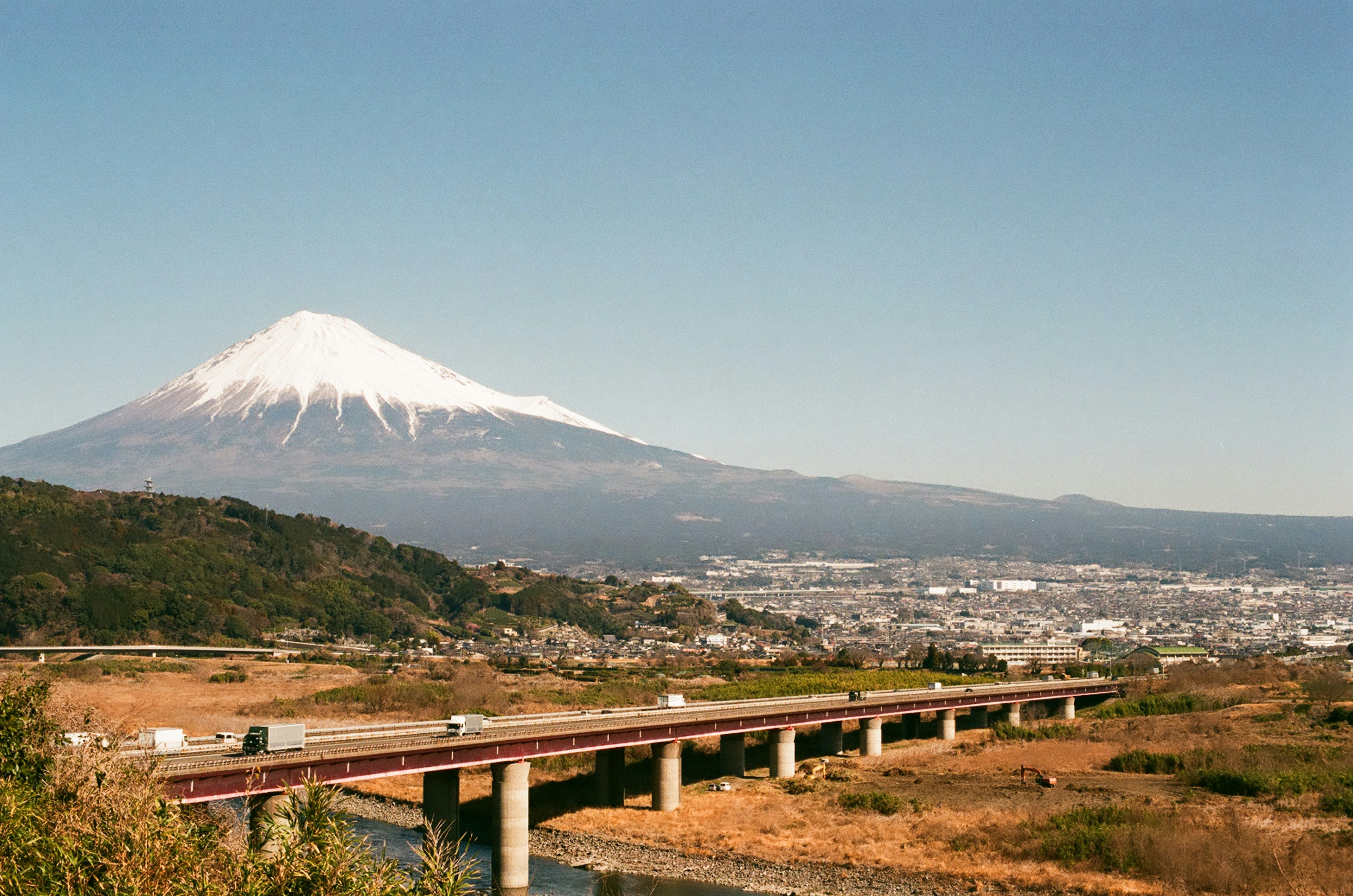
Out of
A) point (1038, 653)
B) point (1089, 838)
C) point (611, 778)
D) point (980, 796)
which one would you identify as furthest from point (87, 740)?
point (1038, 653)

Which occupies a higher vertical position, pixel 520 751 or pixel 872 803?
pixel 520 751

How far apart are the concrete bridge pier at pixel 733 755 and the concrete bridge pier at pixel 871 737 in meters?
11.7

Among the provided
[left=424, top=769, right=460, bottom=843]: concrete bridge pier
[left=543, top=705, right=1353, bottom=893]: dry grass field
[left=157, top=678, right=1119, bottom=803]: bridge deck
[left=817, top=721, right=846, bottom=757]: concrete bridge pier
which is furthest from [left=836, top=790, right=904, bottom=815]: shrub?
[left=424, top=769, right=460, bottom=843]: concrete bridge pier

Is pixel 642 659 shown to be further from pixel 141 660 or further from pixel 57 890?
pixel 57 890

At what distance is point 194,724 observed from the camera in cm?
8594

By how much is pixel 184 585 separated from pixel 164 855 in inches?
5562

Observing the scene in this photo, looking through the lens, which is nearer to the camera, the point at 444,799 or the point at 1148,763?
the point at 444,799

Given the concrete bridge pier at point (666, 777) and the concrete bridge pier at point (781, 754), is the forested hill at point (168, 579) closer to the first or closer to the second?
the concrete bridge pier at point (781, 754)

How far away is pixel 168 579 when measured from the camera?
15875cm

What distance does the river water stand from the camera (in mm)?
51375

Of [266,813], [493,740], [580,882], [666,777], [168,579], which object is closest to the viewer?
[266,813]

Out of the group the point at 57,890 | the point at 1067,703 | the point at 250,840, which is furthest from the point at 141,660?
the point at 57,890

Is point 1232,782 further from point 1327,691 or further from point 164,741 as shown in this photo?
point 164,741

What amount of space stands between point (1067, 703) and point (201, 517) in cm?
12394
